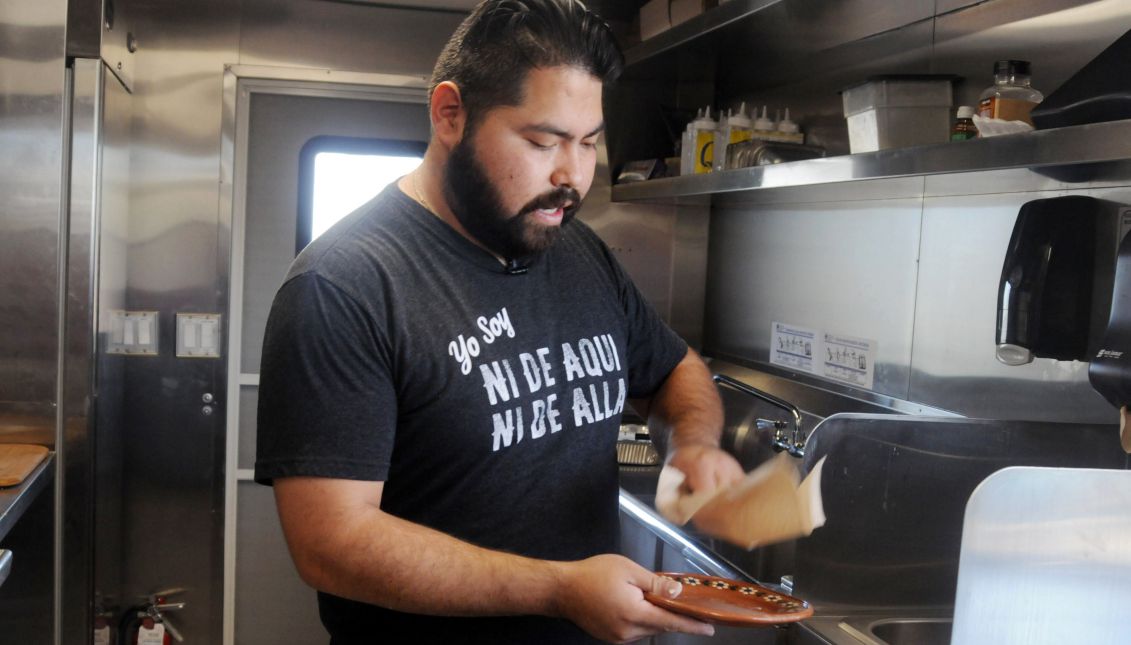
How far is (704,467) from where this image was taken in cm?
154

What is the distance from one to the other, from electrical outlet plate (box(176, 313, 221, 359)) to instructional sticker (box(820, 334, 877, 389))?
71.6 inches

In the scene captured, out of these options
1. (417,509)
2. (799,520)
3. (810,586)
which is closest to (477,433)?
(417,509)

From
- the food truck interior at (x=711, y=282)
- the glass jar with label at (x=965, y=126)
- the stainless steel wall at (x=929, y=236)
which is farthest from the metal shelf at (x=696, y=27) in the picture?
the glass jar with label at (x=965, y=126)

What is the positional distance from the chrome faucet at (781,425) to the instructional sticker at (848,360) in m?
0.15

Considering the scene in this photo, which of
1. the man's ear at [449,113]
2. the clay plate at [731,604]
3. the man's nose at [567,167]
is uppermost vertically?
the man's ear at [449,113]

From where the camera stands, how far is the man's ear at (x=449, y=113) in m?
1.46

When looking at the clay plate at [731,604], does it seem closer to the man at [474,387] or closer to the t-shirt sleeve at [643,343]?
the man at [474,387]

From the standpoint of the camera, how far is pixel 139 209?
3.31 meters

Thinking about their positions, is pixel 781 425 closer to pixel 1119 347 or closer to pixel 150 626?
pixel 1119 347

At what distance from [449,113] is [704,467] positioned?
593 millimetres

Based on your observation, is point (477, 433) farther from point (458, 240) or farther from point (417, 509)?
point (458, 240)

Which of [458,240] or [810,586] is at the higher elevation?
[458,240]

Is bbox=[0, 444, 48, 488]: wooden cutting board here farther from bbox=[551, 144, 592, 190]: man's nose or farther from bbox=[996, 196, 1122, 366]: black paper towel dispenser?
A: bbox=[996, 196, 1122, 366]: black paper towel dispenser

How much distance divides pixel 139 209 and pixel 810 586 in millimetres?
2389
